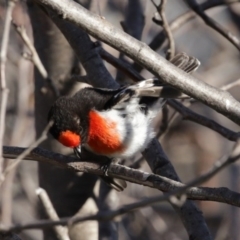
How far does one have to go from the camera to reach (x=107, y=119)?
11.1ft

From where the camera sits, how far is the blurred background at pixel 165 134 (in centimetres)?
493

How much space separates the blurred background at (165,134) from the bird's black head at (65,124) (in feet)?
2.04

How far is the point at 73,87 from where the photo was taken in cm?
392

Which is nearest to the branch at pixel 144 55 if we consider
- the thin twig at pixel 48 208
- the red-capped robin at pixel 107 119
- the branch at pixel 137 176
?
the branch at pixel 137 176

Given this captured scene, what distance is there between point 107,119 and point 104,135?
0.29 feet

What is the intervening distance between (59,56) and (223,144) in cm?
281

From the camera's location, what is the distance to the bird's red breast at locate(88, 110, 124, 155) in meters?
3.37

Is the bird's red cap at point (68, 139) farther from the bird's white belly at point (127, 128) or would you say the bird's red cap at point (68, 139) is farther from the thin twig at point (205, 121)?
the thin twig at point (205, 121)

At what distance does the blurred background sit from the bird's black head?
2.04 ft

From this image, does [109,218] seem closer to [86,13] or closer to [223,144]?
[86,13]

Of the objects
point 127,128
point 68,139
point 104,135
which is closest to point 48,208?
point 68,139

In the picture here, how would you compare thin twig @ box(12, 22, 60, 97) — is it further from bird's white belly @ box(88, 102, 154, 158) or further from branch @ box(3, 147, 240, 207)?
branch @ box(3, 147, 240, 207)

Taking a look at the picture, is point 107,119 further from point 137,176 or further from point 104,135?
point 137,176

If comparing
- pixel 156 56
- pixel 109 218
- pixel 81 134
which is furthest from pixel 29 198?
pixel 109 218
